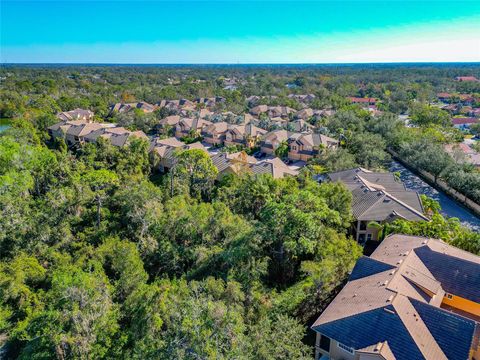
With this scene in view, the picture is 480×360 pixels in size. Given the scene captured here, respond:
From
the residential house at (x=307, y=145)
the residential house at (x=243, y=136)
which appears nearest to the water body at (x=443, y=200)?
the residential house at (x=307, y=145)

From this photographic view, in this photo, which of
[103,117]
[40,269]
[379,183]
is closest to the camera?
[40,269]

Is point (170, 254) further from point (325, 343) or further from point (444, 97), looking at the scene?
point (444, 97)

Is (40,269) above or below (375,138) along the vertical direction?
below

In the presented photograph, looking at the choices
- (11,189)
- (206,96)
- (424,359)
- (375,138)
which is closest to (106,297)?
(424,359)

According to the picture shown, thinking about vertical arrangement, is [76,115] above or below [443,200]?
above

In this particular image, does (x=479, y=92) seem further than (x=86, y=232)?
Yes

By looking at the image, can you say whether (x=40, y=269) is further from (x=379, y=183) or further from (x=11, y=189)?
(x=379, y=183)

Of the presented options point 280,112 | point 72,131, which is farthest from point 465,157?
point 72,131
